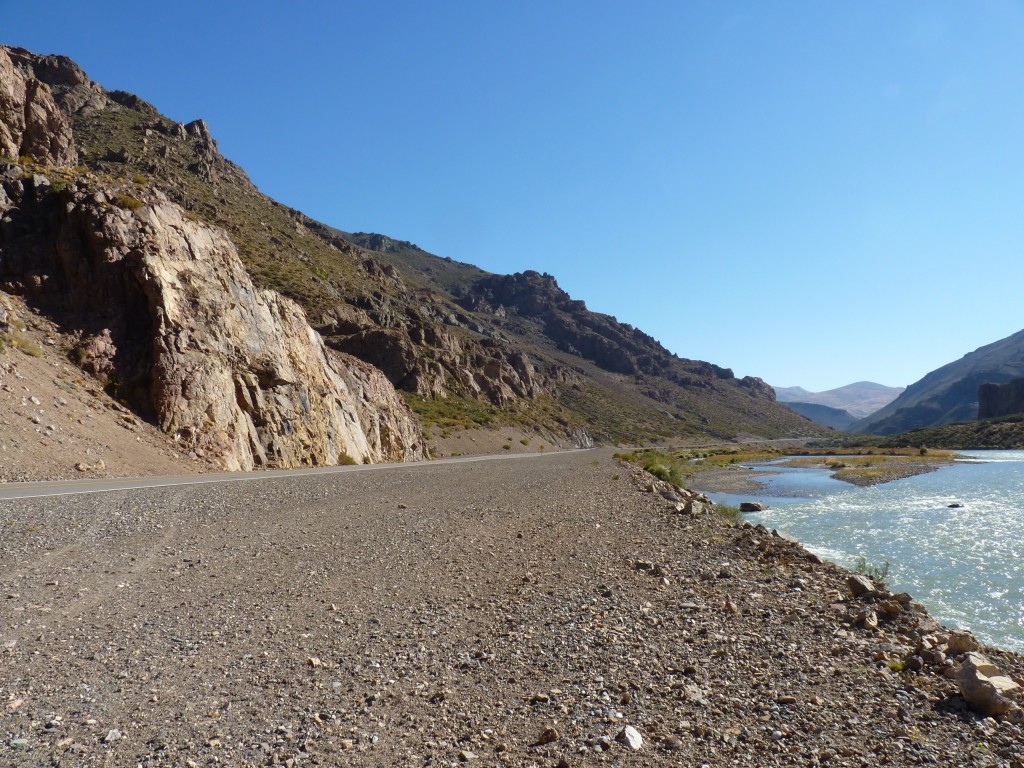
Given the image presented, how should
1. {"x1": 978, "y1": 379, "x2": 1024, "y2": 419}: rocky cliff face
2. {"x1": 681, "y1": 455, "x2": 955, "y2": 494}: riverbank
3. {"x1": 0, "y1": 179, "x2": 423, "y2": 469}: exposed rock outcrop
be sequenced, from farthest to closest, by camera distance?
{"x1": 978, "y1": 379, "x2": 1024, "y2": 419}: rocky cliff face, {"x1": 681, "y1": 455, "x2": 955, "y2": 494}: riverbank, {"x1": 0, "y1": 179, "x2": 423, "y2": 469}: exposed rock outcrop

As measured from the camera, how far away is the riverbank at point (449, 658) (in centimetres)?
397

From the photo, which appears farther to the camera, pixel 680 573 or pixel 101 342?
pixel 101 342

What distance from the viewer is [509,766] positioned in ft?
12.3

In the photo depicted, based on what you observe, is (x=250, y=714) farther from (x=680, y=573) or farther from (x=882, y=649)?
(x=680, y=573)

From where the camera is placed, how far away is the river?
1082 centimetres

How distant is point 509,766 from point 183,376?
93.3 feet

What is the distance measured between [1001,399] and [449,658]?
22052 centimetres

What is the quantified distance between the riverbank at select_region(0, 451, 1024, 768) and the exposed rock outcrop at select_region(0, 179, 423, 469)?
58.8 feet

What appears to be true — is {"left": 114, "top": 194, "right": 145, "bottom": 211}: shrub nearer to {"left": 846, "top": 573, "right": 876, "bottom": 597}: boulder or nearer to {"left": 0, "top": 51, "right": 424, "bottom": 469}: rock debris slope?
{"left": 0, "top": 51, "right": 424, "bottom": 469}: rock debris slope

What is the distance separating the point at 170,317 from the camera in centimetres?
2891

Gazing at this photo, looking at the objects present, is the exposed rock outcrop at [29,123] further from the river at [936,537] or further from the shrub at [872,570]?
the river at [936,537]

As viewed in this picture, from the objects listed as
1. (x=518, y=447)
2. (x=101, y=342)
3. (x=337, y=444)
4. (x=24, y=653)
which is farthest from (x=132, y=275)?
(x=518, y=447)

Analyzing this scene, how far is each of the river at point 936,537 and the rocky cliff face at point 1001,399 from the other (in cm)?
16570

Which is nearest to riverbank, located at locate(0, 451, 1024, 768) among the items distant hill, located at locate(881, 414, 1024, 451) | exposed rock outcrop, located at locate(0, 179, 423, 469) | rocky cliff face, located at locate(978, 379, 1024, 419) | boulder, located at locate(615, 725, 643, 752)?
boulder, located at locate(615, 725, 643, 752)
